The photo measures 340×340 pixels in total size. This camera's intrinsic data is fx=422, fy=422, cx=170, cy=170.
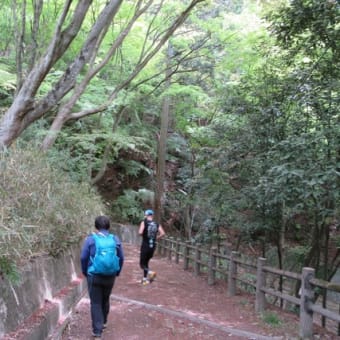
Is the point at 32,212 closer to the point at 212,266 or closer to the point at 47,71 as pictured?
the point at 47,71

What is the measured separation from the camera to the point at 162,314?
6855 millimetres

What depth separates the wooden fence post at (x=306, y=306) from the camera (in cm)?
596

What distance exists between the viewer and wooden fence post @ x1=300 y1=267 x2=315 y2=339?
596 centimetres

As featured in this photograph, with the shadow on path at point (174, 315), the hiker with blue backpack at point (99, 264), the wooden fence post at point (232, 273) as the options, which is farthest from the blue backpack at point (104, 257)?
the wooden fence post at point (232, 273)

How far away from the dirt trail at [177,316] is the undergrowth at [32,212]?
1.23m

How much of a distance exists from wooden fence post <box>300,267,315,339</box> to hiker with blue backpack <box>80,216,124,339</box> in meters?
2.72

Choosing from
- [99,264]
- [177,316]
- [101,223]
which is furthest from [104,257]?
[177,316]

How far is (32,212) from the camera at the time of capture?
5520 millimetres

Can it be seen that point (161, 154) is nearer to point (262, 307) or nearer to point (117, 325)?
point (262, 307)

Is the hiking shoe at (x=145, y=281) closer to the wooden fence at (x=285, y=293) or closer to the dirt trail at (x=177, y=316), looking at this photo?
the dirt trail at (x=177, y=316)

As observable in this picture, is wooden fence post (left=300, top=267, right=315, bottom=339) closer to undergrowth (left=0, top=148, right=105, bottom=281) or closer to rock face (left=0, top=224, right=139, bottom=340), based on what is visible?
rock face (left=0, top=224, right=139, bottom=340)

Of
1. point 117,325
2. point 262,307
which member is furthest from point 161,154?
point 117,325

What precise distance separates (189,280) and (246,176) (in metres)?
3.14

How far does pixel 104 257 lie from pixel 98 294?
1.85 ft
